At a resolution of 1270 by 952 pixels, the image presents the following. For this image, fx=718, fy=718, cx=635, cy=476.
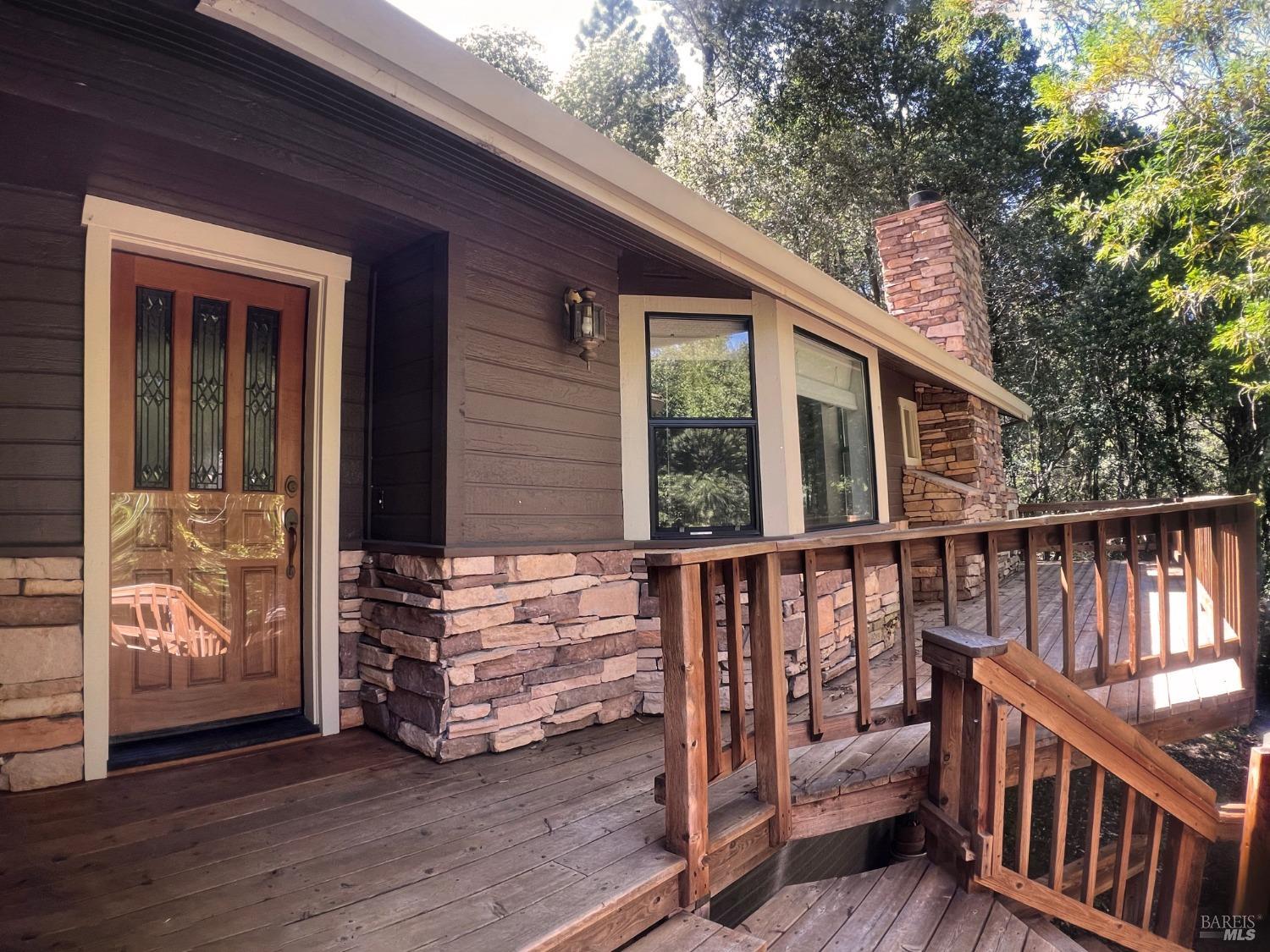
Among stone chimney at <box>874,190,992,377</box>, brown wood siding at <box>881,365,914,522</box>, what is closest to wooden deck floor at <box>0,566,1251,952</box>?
brown wood siding at <box>881,365,914,522</box>

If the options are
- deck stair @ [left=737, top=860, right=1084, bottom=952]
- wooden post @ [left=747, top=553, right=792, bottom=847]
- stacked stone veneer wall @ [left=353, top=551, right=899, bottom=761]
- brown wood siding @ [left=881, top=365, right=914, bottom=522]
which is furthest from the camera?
brown wood siding @ [left=881, top=365, right=914, bottom=522]

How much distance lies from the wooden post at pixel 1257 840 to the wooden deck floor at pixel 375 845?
1.07 meters

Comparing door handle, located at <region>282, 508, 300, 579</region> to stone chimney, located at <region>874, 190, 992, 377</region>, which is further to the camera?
stone chimney, located at <region>874, 190, 992, 377</region>

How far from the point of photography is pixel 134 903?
5.56 ft

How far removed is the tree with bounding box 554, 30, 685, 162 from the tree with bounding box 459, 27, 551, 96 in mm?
782

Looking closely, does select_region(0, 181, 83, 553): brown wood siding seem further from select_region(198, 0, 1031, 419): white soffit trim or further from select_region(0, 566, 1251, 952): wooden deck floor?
select_region(198, 0, 1031, 419): white soffit trim

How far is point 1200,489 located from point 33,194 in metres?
11.8

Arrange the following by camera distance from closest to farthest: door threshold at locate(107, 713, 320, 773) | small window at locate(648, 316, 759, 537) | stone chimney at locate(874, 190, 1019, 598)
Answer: door threshold at locate(107, 713, 320, 773) → small window at locate(648, 316, 759, 537) → stone chimney at locate(874, 190, 1019, 598)

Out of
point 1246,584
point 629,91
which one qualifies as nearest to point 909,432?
point 1246,584

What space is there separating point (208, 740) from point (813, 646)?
2252 millimetres

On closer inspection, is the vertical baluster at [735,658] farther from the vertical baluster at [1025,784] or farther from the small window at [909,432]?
the small window at [909,432]

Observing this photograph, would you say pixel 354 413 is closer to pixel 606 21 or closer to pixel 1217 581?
pixel 1217 581

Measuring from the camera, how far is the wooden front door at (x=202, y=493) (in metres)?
2.61

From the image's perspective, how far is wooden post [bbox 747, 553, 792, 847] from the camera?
2031 millimetres
